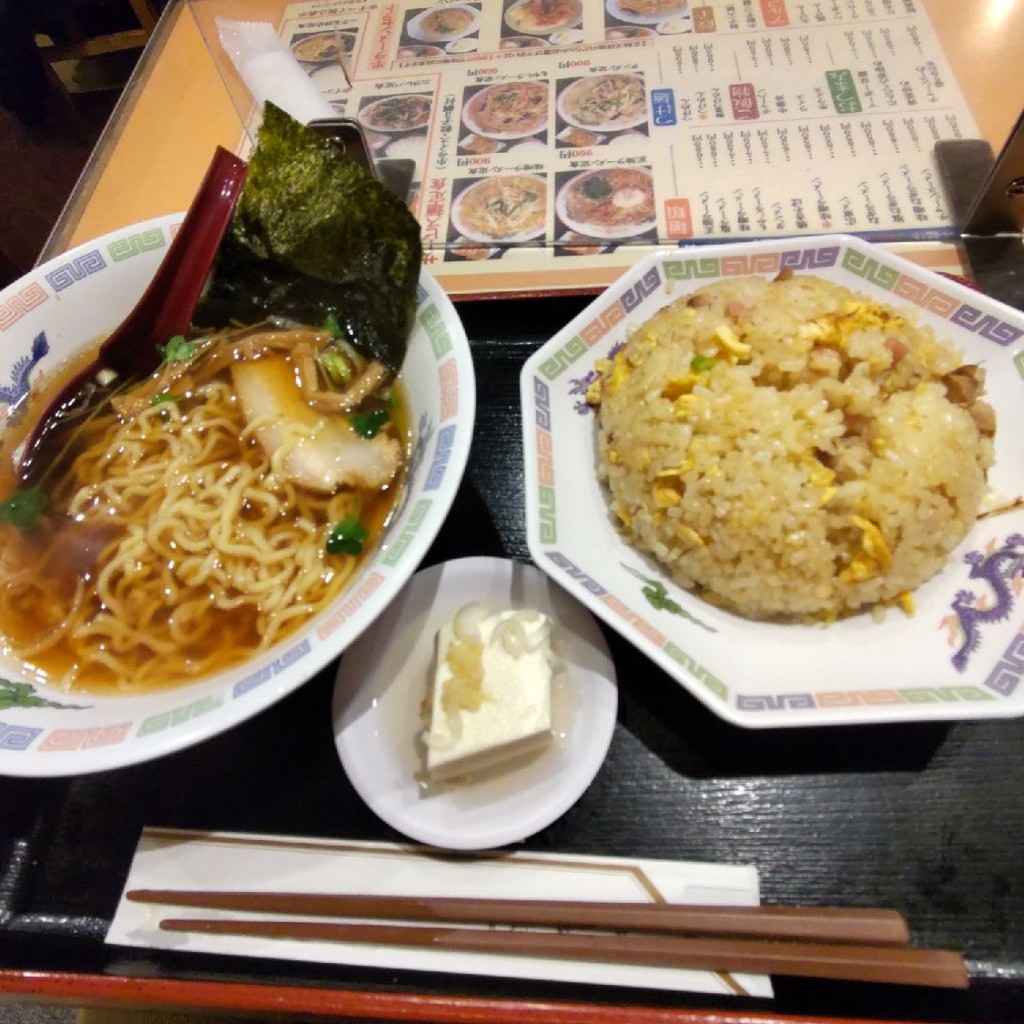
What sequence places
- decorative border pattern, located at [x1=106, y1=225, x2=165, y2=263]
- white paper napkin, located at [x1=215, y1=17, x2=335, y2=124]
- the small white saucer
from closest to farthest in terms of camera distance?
the small white saucer
decorative border pattern, located at [x1=106, y1=225, x2=165, y2=263]
white paper napkin, located at [x1=215, y1=17, x2=335, y2=124]

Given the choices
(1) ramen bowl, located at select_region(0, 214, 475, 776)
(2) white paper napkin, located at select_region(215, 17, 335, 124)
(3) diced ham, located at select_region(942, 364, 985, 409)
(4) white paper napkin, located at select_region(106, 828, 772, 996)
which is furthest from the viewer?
(2) white paper napkin, located at select_region(215, 17, 335, 124)

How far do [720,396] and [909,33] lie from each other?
6.31ft

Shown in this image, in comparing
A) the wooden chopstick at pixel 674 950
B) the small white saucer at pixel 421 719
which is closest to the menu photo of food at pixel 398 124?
the small white saucer at pixel 421 719

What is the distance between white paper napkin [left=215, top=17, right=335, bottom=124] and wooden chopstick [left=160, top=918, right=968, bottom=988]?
86.0 inches

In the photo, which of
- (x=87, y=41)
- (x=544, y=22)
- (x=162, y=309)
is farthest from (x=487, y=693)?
(x=87, y=41)

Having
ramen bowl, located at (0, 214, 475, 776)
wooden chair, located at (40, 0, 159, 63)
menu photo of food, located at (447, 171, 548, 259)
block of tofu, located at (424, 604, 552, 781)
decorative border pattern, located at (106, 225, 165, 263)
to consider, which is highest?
wooden chair, located at (40, 0, 159, 63)

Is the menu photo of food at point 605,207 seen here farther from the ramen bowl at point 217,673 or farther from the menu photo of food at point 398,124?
the ramen bowl at point 217,673

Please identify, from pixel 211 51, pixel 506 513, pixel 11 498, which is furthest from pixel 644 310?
pixel 211 51

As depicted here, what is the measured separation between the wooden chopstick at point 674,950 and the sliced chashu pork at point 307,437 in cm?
83

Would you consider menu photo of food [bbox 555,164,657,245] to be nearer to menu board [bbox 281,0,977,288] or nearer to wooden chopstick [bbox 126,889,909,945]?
menu board [bbox 281,0,977,288]

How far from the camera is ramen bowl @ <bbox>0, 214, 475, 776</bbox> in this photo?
1130mm

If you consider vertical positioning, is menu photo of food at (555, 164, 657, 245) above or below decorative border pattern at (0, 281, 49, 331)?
below

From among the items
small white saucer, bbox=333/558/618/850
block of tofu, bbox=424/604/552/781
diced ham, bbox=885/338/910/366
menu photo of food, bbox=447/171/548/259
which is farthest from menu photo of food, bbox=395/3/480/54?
block of tofu, bbox=424/604/552/781

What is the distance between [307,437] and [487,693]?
0.72m
